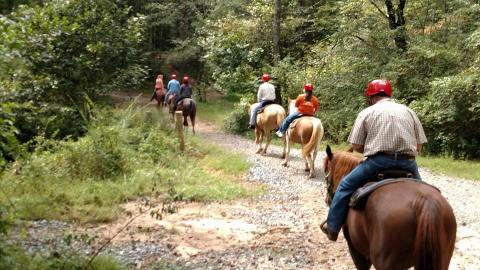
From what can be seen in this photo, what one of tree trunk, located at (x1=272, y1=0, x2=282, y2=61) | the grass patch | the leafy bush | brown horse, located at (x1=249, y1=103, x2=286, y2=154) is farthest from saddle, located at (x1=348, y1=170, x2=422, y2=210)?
tree trunk, located at (x1=272, y1=0, x2=282, y2=61)

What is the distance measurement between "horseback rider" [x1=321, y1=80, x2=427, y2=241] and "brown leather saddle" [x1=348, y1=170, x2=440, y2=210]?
0.16ft

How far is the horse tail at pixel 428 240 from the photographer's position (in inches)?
163

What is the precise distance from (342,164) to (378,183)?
1.19 metres

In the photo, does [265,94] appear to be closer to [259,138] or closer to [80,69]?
[259,138]

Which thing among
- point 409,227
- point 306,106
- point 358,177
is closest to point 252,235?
point 358,177

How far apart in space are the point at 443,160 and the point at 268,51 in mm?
13006

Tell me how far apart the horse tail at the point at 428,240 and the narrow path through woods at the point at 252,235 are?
2.72 meters

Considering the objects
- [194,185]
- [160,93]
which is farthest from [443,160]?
[160,93]

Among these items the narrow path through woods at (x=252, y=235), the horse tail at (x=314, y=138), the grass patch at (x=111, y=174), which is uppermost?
the horse tail at (x=314, y=138)

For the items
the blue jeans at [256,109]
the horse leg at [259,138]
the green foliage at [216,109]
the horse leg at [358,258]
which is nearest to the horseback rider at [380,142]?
the horse leg at [358,258]

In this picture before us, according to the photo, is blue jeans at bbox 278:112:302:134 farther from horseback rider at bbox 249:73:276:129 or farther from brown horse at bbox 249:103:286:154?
horseback rider at bbox 249:73:276:129

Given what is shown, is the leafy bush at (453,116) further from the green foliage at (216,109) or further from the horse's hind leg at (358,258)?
the green foliage at (216,109)

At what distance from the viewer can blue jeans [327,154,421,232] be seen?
506cm

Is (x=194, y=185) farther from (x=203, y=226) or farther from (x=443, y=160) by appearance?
(x=443, y=160)
